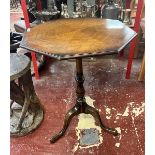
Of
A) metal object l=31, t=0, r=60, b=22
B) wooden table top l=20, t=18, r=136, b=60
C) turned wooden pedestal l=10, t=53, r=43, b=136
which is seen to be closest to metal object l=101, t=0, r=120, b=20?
metal object l=31, t=0, r=60, b=22

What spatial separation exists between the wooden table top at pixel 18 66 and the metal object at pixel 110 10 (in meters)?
1.32

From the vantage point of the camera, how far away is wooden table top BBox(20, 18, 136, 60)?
1.29 metres

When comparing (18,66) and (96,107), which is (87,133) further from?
(18,66)

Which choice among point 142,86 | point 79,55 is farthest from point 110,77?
point 79,55

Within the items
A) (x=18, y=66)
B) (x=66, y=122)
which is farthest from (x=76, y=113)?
(x=18, y=66)

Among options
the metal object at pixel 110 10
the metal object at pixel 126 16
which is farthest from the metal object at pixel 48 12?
the metal object at pixel 126 16

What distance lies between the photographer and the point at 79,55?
125cm

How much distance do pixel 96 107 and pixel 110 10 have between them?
124 cm

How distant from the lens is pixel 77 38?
1483 millimetres

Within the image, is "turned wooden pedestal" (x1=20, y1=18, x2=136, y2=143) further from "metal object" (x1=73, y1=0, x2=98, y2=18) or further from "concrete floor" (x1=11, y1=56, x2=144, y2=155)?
"metal object" (x1=73, y1=0, x2=98, y2=18)

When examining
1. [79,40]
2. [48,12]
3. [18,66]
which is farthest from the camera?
[48,12]

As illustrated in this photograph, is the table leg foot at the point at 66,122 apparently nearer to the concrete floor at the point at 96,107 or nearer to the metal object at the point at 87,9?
the concrete floor at the point at 96,107

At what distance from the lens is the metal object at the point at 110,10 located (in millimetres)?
2678

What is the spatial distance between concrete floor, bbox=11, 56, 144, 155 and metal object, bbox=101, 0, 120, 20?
0.65 m
